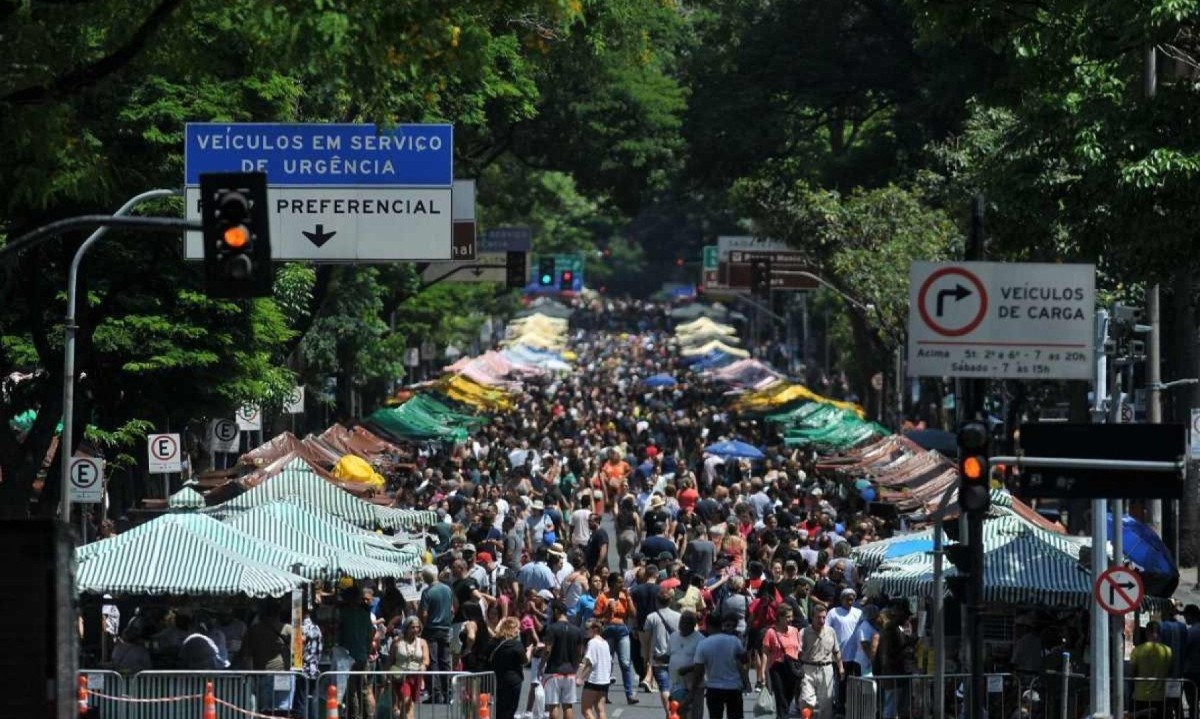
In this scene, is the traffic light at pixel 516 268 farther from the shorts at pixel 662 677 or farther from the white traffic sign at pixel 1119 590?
the white traffic sign at pixel 1119 590

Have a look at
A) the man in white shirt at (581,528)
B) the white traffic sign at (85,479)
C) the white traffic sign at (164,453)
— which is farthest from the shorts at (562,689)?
the man in white shirt at (581,528)

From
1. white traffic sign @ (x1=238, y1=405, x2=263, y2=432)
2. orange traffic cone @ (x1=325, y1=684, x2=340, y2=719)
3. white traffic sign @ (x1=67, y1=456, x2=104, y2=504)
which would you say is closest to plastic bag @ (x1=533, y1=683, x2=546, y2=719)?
orange traffic cone @ (x1=325, y1=684, x2=340, y2=719)

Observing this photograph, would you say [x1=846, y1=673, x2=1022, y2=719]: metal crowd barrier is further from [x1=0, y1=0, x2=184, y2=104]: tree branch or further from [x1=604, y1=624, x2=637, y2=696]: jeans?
[x1=0, y1=0, x2=184, y2=104]: tree branch

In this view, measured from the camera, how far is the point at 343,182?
21812 millimetres

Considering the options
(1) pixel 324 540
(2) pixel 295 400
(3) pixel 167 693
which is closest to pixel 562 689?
(3) pixel 167 693

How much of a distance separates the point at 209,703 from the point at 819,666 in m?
5.91

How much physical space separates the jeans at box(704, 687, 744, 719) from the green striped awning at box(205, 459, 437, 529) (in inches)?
343

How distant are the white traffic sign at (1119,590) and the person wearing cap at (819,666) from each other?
3176mm

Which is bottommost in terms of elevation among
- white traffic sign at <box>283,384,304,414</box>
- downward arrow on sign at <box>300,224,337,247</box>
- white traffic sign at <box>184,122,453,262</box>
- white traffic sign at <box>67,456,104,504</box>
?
white traffic sign at <box>67,456,104,504</box>

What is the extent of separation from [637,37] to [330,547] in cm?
2089

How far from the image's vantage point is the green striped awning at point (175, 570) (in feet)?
66.8

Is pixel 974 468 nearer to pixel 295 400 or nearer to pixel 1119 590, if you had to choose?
pixel 1119 590

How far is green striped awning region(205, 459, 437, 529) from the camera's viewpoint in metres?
27.7

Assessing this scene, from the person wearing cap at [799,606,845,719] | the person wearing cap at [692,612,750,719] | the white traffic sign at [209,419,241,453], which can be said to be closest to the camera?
the person wearing cap at [692,612,750,719]
